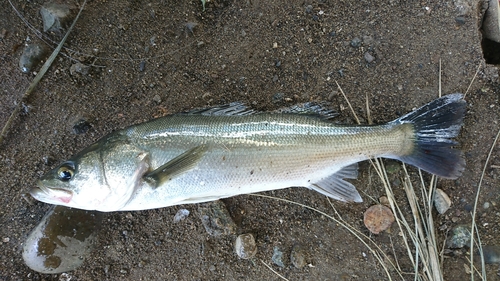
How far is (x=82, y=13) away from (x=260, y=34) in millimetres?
1879

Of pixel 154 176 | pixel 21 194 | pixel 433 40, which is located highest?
pixel 433 40

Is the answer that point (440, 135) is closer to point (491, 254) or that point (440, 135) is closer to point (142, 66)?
point (491, 254)

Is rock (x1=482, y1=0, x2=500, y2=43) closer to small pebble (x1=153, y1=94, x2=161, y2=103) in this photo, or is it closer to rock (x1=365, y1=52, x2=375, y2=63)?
rock (x1=365, y1=52, x2=375, y2=63)

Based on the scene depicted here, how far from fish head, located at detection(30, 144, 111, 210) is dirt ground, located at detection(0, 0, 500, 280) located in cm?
72

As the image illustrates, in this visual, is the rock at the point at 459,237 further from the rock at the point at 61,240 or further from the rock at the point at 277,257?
the rock at the point at 61,240

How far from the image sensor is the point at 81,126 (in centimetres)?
331

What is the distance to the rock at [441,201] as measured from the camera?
119 inches

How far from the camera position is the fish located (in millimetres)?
2633

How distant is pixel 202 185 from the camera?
8.85 feet

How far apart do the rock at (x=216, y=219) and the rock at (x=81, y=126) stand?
1432 millimetres

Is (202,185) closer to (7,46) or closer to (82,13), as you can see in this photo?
(82,13)

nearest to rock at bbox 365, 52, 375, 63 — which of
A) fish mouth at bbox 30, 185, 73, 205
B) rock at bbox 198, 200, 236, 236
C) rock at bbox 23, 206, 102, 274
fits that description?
rock at bbox 198, 200, 236, 236

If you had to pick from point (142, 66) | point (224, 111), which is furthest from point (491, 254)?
point (142, 66)

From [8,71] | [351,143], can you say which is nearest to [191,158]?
[351,143]
